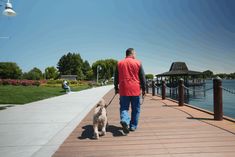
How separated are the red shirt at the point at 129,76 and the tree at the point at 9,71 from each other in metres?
124

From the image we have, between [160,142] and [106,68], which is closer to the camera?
[160,142]

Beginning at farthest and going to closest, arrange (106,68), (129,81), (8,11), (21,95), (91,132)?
(106,68) → (21,95) → (8,11) → (91,132) → (129,81)

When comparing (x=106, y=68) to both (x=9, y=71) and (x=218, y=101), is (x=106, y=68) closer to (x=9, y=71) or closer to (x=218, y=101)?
(x=9, y=71)

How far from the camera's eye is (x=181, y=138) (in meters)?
4.69

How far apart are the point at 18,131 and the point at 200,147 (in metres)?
4.35

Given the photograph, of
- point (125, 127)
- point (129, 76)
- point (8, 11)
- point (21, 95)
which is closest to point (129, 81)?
point (129, 76)

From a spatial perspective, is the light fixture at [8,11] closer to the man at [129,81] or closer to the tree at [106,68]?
the man at [129,81]

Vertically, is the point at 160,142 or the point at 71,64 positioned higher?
the point at 71,64

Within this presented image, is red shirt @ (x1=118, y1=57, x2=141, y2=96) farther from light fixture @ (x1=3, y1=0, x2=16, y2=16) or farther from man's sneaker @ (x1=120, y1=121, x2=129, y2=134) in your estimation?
light fixture @ (x1=3, y1=0, x2=16, y2=16)

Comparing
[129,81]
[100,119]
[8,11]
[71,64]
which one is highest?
[71,64]

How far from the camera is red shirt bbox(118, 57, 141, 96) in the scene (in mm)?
5223

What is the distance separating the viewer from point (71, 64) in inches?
4611

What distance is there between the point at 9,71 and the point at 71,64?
3152 centimetres

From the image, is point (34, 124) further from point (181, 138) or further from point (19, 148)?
point (181, 138)
